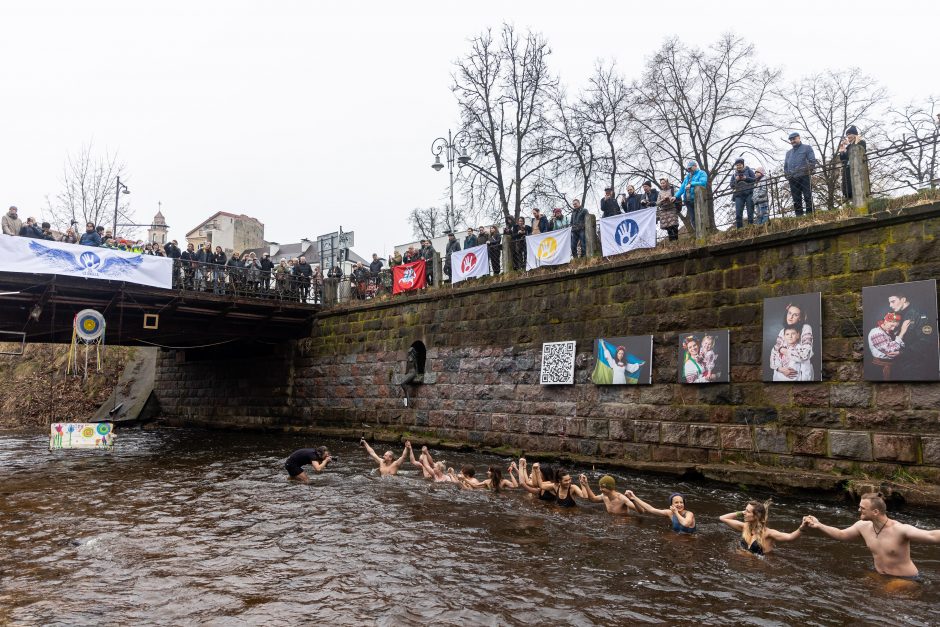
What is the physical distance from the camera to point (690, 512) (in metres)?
8.79

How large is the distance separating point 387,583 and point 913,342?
8.55 m

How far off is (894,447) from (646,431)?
4.37m

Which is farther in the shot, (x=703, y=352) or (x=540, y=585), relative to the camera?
(x=703, y=352)

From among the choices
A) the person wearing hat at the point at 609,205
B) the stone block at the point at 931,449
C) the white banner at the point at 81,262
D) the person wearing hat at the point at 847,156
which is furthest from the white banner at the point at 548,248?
the white banner at the point at 81,262

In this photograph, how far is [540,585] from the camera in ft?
21.6

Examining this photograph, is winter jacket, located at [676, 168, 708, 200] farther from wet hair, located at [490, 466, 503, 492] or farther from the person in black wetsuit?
the person in black wetsuit

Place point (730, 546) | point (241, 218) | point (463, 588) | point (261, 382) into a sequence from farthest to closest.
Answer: point (241, 218), point (261, 382), point (730, 546), point (463, 588)

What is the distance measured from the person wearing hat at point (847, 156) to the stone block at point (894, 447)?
14.0ft

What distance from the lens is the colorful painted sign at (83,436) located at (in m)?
18.8

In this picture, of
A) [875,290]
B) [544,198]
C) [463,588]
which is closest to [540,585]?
[463,588]

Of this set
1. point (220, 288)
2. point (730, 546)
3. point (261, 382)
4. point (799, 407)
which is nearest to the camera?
point (730, 546)

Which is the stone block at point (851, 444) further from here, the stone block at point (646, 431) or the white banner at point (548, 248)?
the white banner at point (548, 248)

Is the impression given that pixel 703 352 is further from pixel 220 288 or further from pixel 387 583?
pixel 220 288

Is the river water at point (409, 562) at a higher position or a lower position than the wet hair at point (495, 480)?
lower
